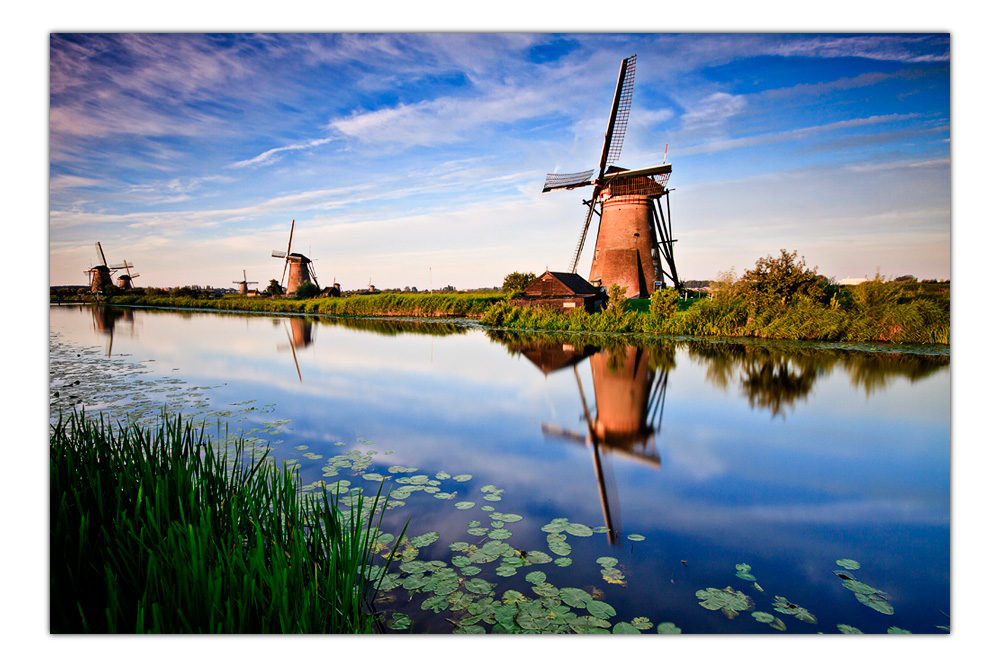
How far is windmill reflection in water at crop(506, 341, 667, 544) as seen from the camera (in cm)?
456

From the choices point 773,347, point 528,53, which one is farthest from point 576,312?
point 528,53

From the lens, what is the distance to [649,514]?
11.1 ft

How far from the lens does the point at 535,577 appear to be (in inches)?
98.3

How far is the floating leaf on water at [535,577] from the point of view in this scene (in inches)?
96.9

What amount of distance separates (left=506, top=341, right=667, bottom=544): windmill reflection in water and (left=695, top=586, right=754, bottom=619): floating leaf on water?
670 mm

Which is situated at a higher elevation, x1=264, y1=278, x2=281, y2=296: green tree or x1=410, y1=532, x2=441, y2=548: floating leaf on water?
x1=264, y1=278, x2=281, y2=296: green tree

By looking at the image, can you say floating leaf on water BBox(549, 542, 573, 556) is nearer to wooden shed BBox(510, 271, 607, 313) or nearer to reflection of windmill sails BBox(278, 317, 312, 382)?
reflection of windmill sails BBox(278, 317, 312, 382)

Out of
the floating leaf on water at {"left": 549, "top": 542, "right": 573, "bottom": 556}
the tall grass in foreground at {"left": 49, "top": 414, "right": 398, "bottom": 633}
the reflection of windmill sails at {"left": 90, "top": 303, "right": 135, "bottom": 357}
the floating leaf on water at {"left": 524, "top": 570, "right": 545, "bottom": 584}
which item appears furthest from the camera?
the reflection of windmill sails at {"left": 90, "top": 303, "right": 135, "bottom": 357}

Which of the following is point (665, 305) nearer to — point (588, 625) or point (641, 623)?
point (641, 623)

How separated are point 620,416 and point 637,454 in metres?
1.34

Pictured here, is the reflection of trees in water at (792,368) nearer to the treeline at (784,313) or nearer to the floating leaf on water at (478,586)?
the treeline at (784,313)

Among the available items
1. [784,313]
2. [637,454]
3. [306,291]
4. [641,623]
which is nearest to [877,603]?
[641,623]

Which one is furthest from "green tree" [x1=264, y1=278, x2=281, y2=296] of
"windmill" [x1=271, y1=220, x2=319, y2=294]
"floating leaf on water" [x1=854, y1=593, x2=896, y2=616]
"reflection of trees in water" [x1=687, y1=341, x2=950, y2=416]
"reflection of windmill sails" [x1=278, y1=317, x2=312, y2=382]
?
"floating leaf on water" [x1=854, y1=593, x2=896, y2=616]
